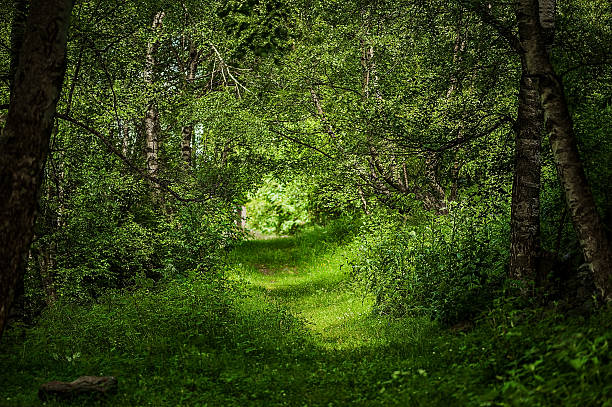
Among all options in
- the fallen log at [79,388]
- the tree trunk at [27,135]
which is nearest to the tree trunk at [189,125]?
the tree trunk at [27,135]

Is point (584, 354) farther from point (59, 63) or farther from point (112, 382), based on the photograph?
point (59, 63)

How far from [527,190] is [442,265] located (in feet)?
7.40

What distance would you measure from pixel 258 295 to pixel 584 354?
11422 millimetres

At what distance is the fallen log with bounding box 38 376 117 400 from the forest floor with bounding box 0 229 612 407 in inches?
5.0

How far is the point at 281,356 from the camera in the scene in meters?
8.33

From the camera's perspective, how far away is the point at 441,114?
36.7 ft

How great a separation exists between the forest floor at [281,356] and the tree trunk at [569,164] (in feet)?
3.23

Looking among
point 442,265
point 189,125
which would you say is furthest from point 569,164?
point 189,125

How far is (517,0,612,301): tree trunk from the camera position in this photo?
6.52m

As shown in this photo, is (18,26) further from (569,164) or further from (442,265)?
(569,164)

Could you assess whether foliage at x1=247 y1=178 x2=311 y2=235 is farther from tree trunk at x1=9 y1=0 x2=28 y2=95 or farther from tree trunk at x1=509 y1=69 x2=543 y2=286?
tree trunk at x1=509 y1=69 x2=543 y2=286

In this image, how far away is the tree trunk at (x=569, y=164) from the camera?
652cm

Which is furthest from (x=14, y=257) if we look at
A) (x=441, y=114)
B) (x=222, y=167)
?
(x=222, y=167)

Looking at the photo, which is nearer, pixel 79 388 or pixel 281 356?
pixel 79 388
